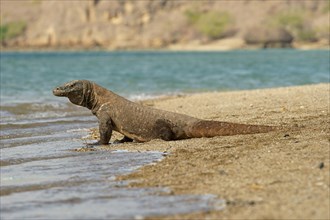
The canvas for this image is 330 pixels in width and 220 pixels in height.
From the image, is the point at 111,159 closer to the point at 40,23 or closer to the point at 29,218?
the point at 29,218

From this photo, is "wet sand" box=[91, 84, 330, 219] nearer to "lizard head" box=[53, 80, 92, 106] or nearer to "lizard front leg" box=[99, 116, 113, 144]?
"lizard front leg" box=[99, 116, 113, 144]

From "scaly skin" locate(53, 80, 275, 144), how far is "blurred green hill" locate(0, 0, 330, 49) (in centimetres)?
15453

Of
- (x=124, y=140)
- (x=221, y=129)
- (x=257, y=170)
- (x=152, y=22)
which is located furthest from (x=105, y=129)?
(x=152, y=22)

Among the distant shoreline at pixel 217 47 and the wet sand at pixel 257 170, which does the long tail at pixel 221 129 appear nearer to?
the wet sand at pixel 257 170

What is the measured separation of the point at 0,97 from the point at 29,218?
22.3 m

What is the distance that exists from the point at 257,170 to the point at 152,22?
177 metres

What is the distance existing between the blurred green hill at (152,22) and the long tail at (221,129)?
509 ft

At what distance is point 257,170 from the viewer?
971 centimetres

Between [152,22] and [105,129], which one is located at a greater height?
[105,129]

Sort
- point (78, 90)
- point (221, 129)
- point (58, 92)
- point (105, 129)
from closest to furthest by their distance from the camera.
Result: point (221, 129)
point (105, 129)
point (58, 92)
point (78, 90)

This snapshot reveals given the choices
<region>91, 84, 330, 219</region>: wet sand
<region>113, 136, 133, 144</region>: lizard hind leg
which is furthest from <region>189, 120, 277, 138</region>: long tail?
<region>113, 136, 133, 144</region>: lizard hind leg

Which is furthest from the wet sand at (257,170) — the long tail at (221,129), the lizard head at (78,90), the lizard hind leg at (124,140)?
the lizard head at (78,90)

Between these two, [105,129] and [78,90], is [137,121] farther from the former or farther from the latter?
→ [78,90]

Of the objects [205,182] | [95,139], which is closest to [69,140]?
[95,139]
